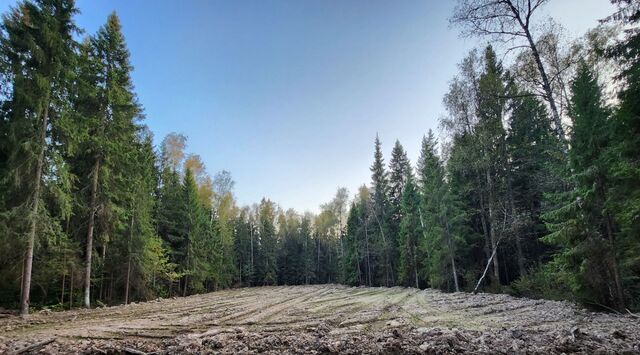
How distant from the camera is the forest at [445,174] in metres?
8.83

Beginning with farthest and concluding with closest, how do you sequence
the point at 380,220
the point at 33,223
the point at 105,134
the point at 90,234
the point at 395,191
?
the point at 395,191
the point at 380,220
the point at 105,134
the point at 90,234
the point at 33,223

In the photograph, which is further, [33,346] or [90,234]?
[90,234]

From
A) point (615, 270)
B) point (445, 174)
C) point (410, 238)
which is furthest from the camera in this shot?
point (410, 238)

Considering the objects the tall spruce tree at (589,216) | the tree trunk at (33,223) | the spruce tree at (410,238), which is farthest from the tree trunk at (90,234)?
the spruce tree at (410,238)

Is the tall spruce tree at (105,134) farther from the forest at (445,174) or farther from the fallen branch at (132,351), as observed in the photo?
the fallen branch at (132,351)

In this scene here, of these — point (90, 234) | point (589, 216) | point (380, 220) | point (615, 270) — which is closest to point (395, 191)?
point (380, 220)

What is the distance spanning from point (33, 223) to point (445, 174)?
906 inches

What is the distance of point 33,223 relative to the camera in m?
11.8

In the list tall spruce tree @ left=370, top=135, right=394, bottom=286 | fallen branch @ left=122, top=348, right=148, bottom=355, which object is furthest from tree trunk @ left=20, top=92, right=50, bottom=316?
tall spruce tree @ left=370, top=135, right=394, bottom=286

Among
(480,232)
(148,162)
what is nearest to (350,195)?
(480,232)

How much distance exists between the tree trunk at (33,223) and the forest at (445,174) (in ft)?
0.16

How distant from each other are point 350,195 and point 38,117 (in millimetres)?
47068

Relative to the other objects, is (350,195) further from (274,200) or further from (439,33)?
(439,33)

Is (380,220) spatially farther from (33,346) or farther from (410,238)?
(33,346)
